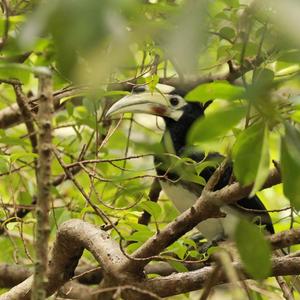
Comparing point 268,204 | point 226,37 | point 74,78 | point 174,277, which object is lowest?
point 268,204

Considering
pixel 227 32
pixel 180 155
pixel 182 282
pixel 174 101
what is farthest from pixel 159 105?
pixel 182 282

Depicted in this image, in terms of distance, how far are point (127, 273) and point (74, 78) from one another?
0.93 meters

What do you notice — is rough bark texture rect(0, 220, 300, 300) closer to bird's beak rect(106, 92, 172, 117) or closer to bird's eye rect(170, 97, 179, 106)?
bird's beak rect(106, 92, 172, 117)

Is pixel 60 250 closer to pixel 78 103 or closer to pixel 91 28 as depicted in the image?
pixel 78 103

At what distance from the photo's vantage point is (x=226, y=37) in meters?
1.66

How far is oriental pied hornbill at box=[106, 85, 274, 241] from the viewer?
7.06 ft

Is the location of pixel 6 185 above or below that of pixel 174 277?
below

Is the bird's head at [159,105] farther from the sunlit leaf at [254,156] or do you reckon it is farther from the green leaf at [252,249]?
the green leaf at [252,249]

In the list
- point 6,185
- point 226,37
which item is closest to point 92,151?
point 6,185

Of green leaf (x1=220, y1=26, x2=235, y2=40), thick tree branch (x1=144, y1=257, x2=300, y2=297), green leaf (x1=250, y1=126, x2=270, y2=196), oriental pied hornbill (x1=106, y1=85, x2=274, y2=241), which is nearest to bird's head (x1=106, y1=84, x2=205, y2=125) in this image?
oriental pied hornbill (x1=106, y1=85, x2=274, y2=241)

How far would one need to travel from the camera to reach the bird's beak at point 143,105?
6.88 ft

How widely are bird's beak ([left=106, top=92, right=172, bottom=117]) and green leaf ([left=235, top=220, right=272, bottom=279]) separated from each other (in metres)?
1.16

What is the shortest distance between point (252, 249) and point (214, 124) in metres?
0.18

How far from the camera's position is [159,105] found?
2615 mm
